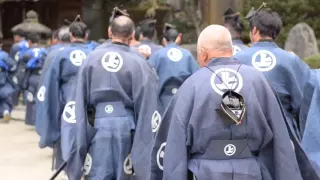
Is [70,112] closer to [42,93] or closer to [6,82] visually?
[42,93]

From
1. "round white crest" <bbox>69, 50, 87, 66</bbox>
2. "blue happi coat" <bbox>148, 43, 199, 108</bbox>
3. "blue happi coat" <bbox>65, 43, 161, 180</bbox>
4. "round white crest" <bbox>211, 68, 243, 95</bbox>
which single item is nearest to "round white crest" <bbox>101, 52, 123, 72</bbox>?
"blue happi coat" <bbox>65, 43, 161, 180</bbox>

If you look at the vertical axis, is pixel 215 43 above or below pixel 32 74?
above

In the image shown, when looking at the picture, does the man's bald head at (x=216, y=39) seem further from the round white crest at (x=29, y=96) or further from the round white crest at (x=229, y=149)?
the round white crest at (x=29, y=96)

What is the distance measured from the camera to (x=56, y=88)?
7.52m

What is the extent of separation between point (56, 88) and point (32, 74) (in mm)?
4750

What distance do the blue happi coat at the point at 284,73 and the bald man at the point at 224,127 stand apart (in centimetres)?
154

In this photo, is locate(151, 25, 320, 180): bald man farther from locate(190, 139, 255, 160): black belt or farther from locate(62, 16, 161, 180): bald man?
locate(62, 16, 161, 180): bald man

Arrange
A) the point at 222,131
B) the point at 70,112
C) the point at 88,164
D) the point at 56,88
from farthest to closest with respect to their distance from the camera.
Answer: the point at 56,88 < the point at 70,112 < the point at 88,164 < the point at 222,131

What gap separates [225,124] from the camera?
3.63 metres

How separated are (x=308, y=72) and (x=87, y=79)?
6.05ft

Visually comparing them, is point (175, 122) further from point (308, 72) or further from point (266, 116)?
point (308, 72)

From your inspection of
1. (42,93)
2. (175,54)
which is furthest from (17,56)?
(42,93)

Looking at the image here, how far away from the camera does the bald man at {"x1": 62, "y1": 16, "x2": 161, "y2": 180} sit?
5074 millimetres

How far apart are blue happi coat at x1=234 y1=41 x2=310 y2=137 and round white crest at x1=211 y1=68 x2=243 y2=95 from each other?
5.21 feet
